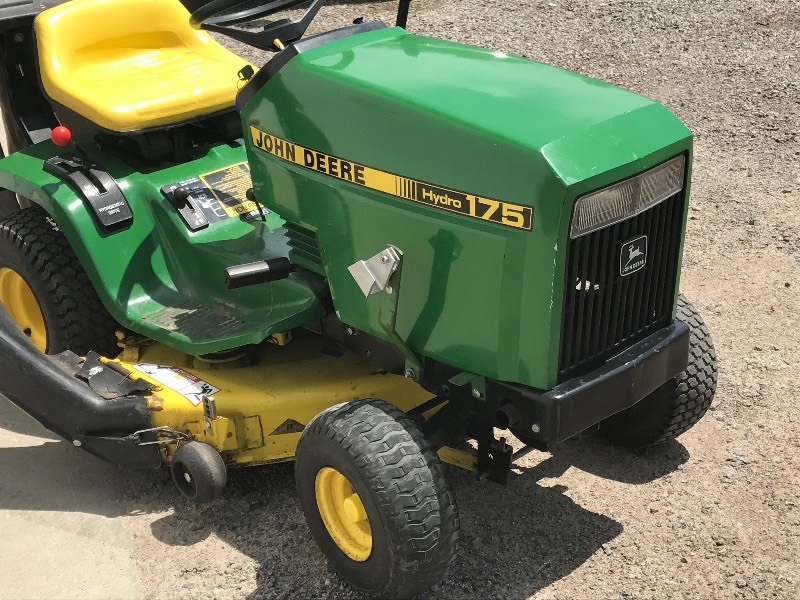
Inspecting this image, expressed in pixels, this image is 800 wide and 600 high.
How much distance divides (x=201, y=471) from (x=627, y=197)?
1563 millimetres

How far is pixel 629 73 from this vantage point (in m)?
7.44

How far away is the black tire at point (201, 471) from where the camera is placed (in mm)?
3391

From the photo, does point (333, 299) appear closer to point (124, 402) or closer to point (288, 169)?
point (288, 169)

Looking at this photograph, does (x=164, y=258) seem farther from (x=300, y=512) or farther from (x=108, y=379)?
(x=300, y=512)

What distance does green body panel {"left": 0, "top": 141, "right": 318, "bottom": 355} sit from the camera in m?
3.65

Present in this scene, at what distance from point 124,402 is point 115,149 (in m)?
1.07

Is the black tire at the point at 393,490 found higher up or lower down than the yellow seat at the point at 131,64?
lower down

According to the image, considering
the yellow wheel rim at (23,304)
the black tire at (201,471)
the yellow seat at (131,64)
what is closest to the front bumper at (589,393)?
the black tire at (201,471)

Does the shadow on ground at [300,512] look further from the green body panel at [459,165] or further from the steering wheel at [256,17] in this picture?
the steering wheel at [256,17]

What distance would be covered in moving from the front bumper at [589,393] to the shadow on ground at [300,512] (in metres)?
0.54

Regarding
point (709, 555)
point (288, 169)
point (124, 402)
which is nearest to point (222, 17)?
point (288, 169)

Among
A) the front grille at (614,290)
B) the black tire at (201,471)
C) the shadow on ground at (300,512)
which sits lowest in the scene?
the shadow on ground at (300,512)

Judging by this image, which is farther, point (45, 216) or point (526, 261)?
point (45, 216)

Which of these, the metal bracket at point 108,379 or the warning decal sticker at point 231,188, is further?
the warning decal sticker at point 231,188
